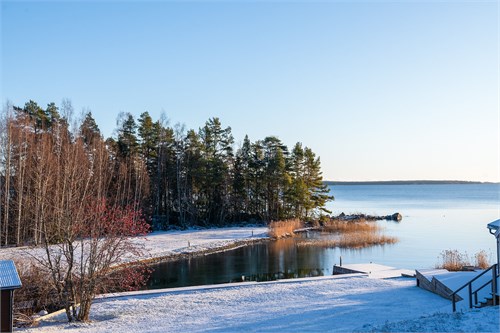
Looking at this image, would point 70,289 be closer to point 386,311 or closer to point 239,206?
point 386,311

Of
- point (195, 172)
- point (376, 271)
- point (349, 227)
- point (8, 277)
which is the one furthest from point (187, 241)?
point (8, 277)

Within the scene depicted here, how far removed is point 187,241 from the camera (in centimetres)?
3253

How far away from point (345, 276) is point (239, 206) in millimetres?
30294

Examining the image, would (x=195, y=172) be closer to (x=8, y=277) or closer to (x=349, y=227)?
(x=349, y=227)

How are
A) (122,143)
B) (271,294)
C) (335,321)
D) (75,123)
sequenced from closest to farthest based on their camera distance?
(335,321), (271,294), (75,123), (122,143)

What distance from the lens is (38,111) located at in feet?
127

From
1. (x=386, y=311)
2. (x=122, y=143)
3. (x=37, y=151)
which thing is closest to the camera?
(x=386, y=311)

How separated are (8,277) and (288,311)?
7486 mm

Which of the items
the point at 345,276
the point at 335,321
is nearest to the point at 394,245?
the point at 345,276

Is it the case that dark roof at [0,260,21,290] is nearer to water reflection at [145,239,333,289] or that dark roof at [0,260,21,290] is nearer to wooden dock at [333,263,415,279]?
water reflection at [145,239,333,289]

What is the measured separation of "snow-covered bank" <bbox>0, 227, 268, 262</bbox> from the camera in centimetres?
2634

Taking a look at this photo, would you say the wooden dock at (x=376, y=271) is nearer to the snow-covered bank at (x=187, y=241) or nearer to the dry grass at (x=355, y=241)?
the dry grass at (x=355, y=241)

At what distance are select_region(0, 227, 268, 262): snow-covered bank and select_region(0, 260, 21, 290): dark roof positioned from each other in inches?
464

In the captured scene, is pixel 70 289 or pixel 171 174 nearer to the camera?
pixel 70 289
